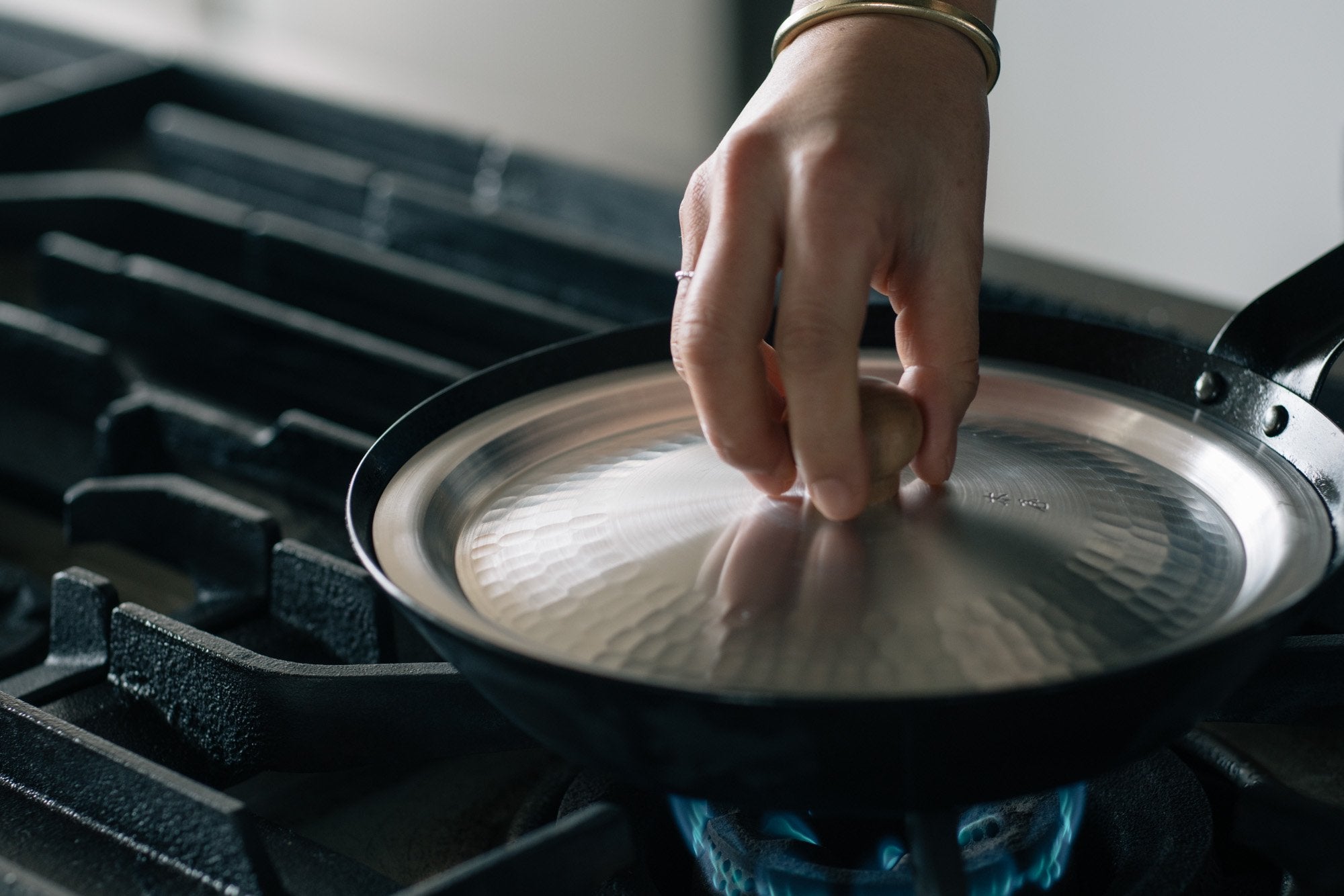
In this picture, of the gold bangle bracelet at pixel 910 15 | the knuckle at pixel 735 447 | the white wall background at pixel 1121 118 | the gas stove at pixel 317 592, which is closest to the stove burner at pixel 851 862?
the gas stove at pixel 317 592

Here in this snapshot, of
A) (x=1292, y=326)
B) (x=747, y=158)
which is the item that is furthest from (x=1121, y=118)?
(x=747, y=158)

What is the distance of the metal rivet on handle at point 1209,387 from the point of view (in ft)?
1.57

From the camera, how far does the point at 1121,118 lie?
1.42 m

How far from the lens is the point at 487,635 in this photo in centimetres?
34

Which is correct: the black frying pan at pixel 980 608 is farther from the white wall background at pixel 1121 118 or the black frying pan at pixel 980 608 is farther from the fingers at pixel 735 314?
the white wall background at pixel 1121 118

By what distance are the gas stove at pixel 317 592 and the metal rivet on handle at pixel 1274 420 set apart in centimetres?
7

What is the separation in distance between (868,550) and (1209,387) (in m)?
0.17

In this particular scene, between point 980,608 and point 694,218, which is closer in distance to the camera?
point 980,608

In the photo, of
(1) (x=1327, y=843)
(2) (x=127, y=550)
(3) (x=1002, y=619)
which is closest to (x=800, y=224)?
(3) (x=1002, y=619)

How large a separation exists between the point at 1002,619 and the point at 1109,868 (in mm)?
151

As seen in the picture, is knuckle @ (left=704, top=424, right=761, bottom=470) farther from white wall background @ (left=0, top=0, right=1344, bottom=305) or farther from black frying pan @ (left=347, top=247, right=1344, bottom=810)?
white wall background @ (left=0, top=0, right=1344, bottom=305)

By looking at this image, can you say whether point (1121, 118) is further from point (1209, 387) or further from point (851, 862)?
point (851, 862)

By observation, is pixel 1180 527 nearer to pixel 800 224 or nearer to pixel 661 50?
pixel 800 224

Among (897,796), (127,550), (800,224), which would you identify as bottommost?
(127,550)
